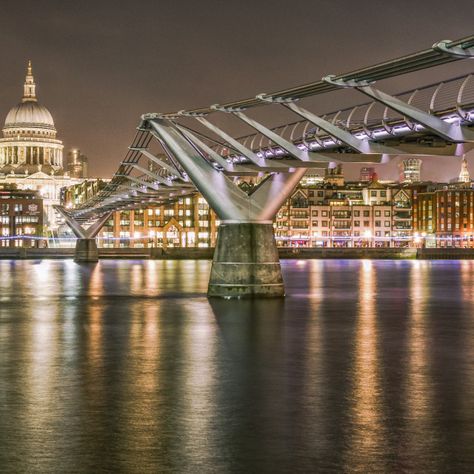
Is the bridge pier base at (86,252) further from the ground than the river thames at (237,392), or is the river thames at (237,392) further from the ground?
the bridge pier base at (86,252)

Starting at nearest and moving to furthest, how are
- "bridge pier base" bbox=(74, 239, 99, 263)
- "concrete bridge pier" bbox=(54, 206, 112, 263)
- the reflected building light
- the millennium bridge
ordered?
1. the reflected building light
2. the millennium bridge
3. "concrete bridge pier" bbox=(54, 206, 112, 263)
4. "bridge pier base" bbox=(74, 239, 99, 263)

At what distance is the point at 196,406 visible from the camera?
18.1 metres

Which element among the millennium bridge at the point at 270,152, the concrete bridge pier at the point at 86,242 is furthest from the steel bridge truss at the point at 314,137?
the concrete bridge pier at the point at 86,242

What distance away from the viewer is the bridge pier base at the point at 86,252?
129 m

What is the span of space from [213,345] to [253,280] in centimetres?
1809

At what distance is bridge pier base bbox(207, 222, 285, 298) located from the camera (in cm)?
4612

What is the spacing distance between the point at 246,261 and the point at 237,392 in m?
26.3

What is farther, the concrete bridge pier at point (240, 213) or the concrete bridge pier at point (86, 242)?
the concrete bridge pier at point (86, 242)

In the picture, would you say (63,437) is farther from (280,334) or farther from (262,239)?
(262,239)

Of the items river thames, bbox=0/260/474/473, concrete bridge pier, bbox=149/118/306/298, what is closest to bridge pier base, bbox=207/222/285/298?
concrete bridge pier, bbox=149/118/306/298

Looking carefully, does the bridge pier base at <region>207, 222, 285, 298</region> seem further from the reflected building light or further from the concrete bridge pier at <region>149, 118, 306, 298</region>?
the reflected building light

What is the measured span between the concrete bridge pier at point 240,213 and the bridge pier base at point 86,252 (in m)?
83.1

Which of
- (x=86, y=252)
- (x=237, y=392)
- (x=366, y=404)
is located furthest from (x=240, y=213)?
(x=86, y=252)

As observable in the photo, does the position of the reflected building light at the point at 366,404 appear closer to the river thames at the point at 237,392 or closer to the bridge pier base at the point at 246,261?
the river thames at the point at 237,392
